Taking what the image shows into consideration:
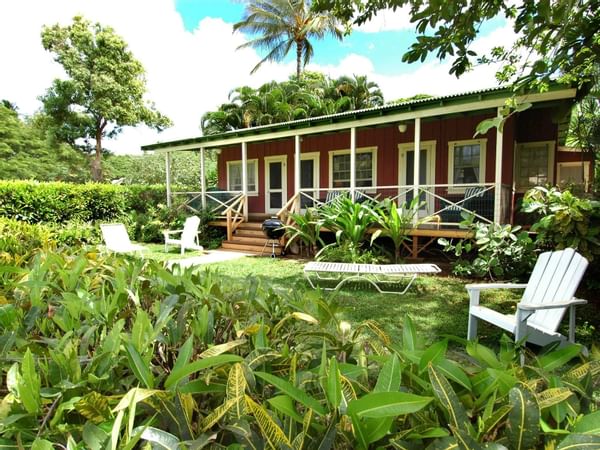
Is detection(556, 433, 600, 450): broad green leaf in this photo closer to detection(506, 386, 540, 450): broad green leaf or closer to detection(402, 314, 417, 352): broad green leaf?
detection(506, 386, 540, 450): broad green leaf

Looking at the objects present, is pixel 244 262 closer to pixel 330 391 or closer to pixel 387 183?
pixel 387 183

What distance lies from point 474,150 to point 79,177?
28.7 m

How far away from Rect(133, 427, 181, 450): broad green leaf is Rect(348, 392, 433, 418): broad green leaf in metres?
0.30

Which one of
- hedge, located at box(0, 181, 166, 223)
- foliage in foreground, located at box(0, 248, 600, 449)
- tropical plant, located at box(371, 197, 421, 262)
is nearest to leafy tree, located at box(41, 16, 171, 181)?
hedge, located at box(0, 181, 166, 223)

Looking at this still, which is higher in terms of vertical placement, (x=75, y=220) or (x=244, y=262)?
(x=75, y=220)

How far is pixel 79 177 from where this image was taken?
1139 inches

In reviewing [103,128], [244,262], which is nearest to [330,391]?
[244,262]

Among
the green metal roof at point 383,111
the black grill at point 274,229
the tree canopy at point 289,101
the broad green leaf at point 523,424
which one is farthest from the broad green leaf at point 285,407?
the tree canopy at point 289,101

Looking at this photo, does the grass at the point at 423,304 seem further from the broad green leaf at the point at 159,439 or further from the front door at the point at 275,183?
the front door at the point at 275,183

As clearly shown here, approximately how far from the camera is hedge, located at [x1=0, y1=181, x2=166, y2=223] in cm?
1052

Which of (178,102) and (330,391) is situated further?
(178,102)

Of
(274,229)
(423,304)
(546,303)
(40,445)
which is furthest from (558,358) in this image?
(274,229)

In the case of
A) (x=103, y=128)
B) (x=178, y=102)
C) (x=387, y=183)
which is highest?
(x=178, y=102)

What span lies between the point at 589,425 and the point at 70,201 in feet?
45.3
